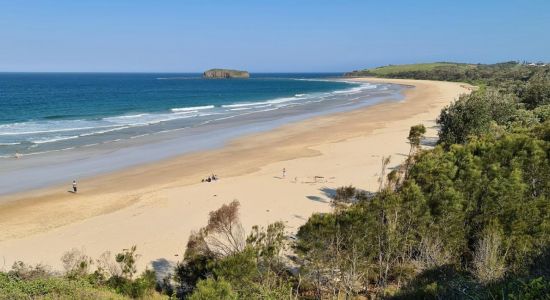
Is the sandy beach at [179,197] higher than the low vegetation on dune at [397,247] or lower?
lower

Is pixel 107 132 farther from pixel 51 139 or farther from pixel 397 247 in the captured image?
pixel 397 247

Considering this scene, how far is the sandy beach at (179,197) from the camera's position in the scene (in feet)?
56.7

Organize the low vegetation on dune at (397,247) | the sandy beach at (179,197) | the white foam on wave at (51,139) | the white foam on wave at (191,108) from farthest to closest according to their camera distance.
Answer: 1. the white foam on wave at (191,108)
2. the white foam on wave at (51,139)
3. the sandy beach at (179,197)
4. the low vegetation on dune at (397,247)

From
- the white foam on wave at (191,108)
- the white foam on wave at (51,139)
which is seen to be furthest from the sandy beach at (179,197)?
the white foam on wave at (191,108)

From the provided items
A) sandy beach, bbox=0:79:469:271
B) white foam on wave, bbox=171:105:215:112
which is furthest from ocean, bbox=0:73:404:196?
sandy beach, bbox=0:79:469:271

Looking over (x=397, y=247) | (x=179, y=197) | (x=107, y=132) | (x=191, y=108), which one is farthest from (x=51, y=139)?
(x=397, y=247)

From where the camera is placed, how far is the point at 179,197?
907 inches

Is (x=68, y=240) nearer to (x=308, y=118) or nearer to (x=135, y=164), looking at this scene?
(x=135, y=164)

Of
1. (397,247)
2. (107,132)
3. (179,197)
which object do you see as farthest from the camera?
(107,132)

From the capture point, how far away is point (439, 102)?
72750mm

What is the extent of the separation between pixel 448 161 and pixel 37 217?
1771 cm

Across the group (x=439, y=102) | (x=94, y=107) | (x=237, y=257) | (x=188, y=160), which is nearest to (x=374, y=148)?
(x=188, y=160)

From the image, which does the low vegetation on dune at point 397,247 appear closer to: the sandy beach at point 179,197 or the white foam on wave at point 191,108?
the sandy beach at point 179,197

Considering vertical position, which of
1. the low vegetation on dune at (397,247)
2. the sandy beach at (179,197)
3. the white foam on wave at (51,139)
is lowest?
the sandy beach at (179,197)
